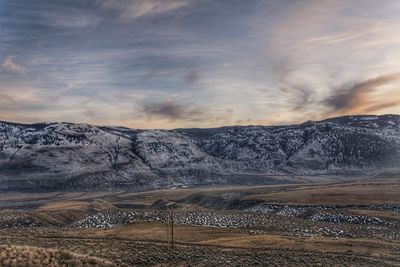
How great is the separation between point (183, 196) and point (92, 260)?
133614mm

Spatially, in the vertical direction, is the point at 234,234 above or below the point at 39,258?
below

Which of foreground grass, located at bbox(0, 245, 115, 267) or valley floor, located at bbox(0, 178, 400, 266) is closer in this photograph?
foreground grass, located at bbox(0, 245, 115, 267)

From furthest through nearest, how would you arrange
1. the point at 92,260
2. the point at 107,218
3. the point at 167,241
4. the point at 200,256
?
the point at 107,218
the point at 167,241
the point at 200,256
the point at 92,260

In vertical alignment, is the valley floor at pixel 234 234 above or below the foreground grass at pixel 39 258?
below

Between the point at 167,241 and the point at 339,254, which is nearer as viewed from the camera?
the point at 339,254

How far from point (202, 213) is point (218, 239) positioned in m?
26.2

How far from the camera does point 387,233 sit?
68.3 m

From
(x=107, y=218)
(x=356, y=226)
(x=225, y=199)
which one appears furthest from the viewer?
(x=225, y=199)

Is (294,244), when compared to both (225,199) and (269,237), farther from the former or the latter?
(225,199)

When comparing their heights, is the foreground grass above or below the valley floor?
above

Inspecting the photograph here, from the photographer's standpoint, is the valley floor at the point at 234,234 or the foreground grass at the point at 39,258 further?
the valley floor at the point at 234,234

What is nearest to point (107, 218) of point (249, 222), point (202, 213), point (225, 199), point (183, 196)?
point (202, 213)

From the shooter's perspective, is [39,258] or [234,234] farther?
[234,234]

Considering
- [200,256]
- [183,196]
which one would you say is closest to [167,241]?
[200,256]
